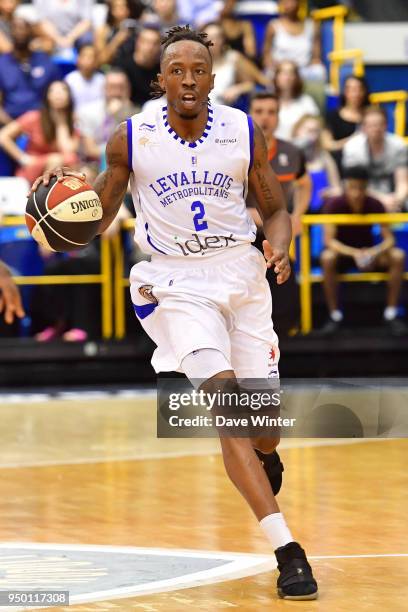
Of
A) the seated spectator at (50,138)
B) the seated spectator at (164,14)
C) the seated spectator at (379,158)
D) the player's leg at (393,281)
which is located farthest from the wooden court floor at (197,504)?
the seated spectator at (164,14)

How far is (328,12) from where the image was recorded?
55.9ft

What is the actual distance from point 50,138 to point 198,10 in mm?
3425

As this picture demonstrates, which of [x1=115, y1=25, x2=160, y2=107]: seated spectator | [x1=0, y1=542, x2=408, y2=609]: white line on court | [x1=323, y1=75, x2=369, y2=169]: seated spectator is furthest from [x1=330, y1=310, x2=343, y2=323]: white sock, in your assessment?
[x1=0, y1=542, x2=408, y2=609]: white line on court

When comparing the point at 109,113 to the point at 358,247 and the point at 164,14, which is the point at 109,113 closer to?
the point at 164,14

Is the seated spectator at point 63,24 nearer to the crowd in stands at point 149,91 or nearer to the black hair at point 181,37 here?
the crowd in stands at point 149,91

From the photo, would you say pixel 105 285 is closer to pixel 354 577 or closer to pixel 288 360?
pixel 288 360

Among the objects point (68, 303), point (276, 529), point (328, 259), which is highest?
point (276, 529)

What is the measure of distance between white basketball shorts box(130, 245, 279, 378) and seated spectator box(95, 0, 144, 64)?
881cm

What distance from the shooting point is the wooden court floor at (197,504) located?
5.58 meters

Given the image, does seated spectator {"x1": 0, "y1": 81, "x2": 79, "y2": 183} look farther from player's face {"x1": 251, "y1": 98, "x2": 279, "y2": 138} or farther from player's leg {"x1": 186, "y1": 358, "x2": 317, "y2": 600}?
player's leg {"x1": 186, "y1": 358, "x2": 317, "y2": 600}

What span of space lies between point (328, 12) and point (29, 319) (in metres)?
6.17

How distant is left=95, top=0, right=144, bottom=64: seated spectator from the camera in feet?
48.3

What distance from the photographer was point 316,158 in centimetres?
1400

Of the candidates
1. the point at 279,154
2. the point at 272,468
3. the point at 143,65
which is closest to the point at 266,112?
the point at 279,154
